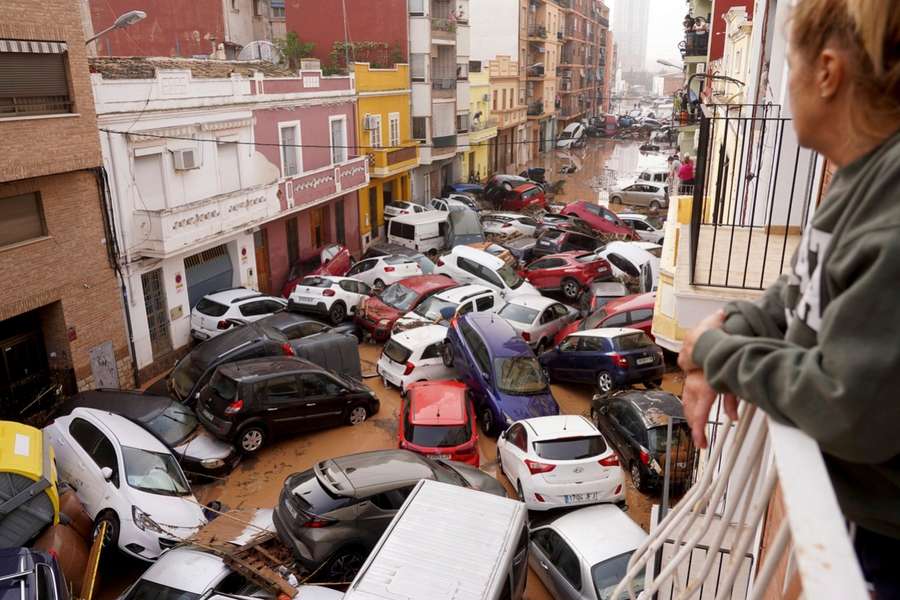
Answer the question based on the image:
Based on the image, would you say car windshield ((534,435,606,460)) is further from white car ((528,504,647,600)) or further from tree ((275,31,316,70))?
tree ((275,31,316,70))

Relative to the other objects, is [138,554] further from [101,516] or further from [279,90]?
[279,90]

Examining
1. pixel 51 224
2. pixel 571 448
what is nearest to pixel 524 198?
pixel 51 224

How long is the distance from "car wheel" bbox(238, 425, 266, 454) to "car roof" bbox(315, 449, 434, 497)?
11.3 ft

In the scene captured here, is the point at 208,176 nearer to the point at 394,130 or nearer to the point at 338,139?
the point at 338,139

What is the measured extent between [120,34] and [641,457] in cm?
2439

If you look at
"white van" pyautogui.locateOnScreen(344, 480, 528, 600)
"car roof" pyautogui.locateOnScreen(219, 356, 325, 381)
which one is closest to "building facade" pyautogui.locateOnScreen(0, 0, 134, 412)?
"car roof" pyautogui.locateOnScreen(219, 356, 325, 381)

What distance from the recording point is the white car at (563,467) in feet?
32.8

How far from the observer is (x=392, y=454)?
9219 mm

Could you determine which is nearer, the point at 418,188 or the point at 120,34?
the point at 120,34

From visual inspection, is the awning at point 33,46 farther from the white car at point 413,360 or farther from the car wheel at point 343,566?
the car wheel at point 343,566

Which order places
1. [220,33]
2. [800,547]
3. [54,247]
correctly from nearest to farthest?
[800,547], [54,247], [220,33]

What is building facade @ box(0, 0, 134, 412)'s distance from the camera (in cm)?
1241

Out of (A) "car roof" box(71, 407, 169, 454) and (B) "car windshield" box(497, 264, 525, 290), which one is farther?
(B) "car windshield" box(497, 264, 525, 290)

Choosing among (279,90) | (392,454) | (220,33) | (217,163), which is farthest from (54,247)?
(220,33)
